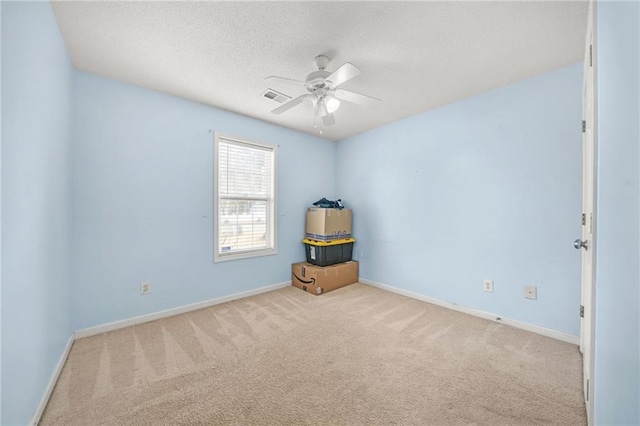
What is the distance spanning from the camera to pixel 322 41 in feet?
6.15

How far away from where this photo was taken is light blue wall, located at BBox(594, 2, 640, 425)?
783 millimetres

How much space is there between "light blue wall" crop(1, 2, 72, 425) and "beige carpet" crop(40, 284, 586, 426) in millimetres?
361

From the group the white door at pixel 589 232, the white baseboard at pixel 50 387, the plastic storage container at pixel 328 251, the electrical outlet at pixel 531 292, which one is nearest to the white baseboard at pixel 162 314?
the white baseboard at pixel 50 387

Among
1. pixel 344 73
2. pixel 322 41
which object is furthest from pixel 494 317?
pixel 322 41

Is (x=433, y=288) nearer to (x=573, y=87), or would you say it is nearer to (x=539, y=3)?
(x=573, y=87)

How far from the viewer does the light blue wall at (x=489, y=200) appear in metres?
2.22

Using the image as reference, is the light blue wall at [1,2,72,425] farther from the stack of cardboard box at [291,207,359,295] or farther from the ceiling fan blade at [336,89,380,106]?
the stack of cardboard box at [291,207,359,295]

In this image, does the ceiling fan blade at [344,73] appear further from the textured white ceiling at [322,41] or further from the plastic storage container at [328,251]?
the plastic storage container at [328,251]

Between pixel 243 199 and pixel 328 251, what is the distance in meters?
1.44

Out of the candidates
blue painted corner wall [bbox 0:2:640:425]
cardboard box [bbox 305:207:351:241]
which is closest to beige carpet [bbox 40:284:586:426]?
blue painted corner wall [bbox 0:2:640:425]

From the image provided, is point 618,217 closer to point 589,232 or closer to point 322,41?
point 589,232

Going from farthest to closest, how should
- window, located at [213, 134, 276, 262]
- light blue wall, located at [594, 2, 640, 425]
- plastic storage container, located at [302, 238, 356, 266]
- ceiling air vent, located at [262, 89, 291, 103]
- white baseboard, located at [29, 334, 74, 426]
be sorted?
1. plastic storage container, located at [302, 238, 356, 266]
2. window, located at [213, 134, 276, 262]
3. ceiling air vent, located at [262, 89, 291, 103]
4. white baseboard, located at [29, 334, 74, 426]
5. light blue wall, located at [594, 2, 640, 425]

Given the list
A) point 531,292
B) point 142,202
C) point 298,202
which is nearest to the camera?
point 531,292

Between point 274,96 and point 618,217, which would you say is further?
point 274,96
